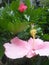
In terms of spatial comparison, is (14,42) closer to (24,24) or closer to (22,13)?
(24,24)

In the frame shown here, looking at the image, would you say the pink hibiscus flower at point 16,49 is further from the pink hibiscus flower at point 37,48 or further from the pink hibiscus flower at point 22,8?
the pink hibiscus flower at point 22,8

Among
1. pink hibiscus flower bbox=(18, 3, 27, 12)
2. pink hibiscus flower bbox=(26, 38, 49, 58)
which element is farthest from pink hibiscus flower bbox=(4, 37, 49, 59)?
pink hibiscus flower bbox=(18, 3, 27, 12)

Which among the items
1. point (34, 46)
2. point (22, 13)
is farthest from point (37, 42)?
point (22, 13)

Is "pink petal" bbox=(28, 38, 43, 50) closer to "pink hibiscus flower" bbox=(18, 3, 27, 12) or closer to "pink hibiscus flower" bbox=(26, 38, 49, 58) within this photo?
"pink hibiscus flower" bbox=(26, 38, 49, 58)

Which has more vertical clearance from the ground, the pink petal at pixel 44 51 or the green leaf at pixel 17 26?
the green leaf at pixel 17 26

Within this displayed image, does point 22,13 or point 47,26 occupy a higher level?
point 22,13

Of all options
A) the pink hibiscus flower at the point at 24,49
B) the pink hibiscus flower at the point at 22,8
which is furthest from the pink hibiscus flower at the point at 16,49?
the pink hibiscus flower at the point at 22,8
